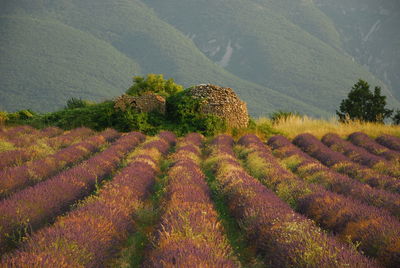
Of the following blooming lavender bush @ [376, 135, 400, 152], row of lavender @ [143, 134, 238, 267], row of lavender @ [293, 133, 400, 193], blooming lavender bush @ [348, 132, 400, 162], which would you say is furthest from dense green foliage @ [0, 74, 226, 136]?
row of lavender @ [143, 134, 238, 267]

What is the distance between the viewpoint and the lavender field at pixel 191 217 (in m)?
3.07

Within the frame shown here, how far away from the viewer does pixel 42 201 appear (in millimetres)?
4547

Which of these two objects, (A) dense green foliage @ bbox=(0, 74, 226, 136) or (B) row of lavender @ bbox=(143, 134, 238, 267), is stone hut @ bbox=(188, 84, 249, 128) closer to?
(A) dense green foliage @ bbox=(0, 74, 226, 136)

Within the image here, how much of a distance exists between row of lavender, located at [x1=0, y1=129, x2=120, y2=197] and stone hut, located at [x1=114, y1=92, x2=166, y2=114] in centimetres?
563

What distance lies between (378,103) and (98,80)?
110 metres

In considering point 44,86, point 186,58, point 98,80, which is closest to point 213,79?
point 186,58

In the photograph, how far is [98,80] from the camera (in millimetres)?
119562

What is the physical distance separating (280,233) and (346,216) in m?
1.16

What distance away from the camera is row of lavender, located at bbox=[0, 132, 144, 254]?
3854 mm

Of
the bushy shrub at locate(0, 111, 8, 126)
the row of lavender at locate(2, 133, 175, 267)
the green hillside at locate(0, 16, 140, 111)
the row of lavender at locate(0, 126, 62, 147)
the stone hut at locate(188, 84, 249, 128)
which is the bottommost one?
the green hillside at locate(0, 16, 140, 111)

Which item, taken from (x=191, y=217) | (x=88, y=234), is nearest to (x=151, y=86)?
(x=191, y=217)

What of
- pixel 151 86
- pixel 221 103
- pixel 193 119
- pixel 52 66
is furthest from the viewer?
pixel 52 66

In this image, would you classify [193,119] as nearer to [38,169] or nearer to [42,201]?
[38,169]

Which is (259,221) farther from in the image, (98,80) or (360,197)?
(98,80)
